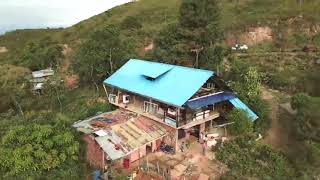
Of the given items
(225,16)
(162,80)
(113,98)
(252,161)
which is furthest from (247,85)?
(225,16)

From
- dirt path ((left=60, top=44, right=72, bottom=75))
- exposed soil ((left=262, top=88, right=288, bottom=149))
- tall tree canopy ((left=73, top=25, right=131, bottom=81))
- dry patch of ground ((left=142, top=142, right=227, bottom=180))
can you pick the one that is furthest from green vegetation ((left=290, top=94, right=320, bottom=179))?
dirt path ((left=60, top=44, right=72, bottom=75))

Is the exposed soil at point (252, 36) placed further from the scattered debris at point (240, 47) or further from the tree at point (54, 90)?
the tree at point (54, 90)

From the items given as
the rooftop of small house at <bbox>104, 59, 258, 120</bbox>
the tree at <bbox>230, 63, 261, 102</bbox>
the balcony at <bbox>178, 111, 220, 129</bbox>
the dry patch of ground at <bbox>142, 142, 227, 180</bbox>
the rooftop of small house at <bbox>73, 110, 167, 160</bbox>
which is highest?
the rooftop of small house at <bbox>104, 59, 258, 120</bbox>

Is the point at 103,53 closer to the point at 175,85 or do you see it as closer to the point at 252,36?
the point at 175,85

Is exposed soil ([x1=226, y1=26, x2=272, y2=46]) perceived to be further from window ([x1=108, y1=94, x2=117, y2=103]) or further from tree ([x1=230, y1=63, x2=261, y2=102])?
window ([x1=108, y1=94, x2=117, y2=103])

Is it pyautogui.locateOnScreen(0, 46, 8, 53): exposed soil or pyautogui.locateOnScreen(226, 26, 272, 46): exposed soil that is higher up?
pyautogui.locateOnScreen(226, 26, 272, 46): exposed soil

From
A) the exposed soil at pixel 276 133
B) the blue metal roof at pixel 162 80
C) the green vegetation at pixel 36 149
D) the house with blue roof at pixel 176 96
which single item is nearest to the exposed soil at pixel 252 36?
the exposed soil at pixel 276 133
